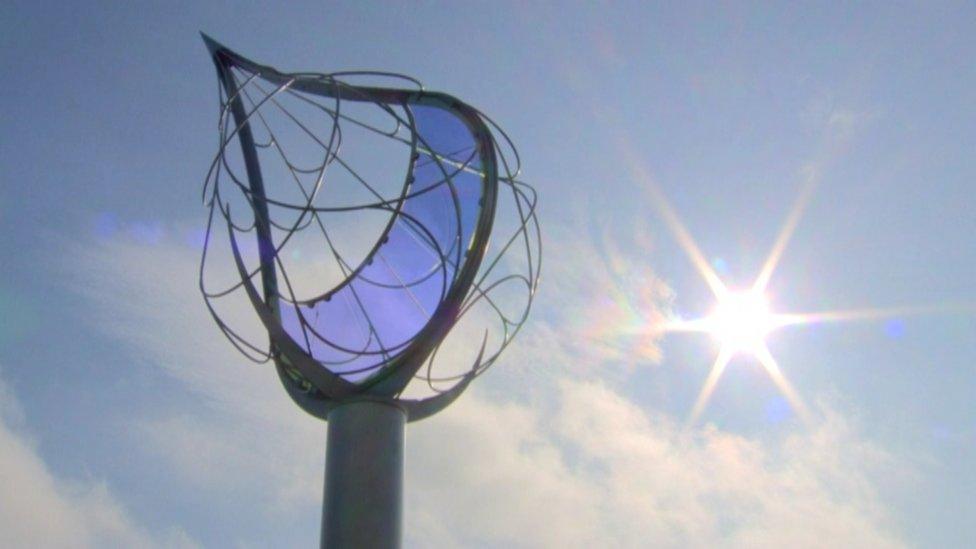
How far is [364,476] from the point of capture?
13.6m

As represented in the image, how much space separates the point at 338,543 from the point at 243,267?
4.35 meters

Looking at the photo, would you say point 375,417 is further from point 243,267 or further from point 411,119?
point 411,119

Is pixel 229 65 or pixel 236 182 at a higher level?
pixel 229 65

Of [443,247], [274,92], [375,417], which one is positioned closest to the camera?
[375,417]

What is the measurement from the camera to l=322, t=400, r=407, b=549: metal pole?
1323 centimetres

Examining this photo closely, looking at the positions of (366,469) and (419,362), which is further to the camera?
(419,362)

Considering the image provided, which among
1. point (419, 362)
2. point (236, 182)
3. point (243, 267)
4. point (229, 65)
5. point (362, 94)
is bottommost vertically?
point (419, 362)

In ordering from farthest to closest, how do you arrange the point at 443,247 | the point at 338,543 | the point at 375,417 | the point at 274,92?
the point at 443,247
the point at 274,92
the point at 375,417
the point at 338,543

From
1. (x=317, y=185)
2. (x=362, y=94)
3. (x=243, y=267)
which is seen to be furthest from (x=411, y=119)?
(x=243, y=267)

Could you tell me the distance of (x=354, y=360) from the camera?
15430 millimetres

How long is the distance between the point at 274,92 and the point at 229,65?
253cm

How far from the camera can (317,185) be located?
14.9m

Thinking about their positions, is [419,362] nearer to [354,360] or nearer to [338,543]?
[354,360]

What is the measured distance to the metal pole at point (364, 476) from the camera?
1323 centimetres
